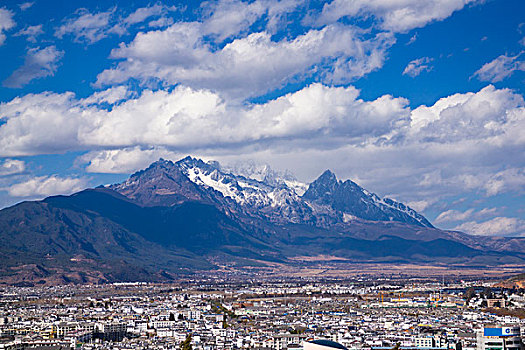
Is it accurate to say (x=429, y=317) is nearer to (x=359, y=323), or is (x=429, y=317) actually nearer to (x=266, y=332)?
(x=359, y=323)

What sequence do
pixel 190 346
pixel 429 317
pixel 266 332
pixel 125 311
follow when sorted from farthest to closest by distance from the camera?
pixel 125 311
pixel 429 317
pixel 266 332
pixel 190 346

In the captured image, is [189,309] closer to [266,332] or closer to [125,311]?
[125,311]

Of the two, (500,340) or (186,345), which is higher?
(500,340)

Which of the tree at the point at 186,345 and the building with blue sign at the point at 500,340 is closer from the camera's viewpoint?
the building with blue sign at the point at 500,340

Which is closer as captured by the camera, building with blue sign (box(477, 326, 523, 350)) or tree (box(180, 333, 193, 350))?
building with blue sign (box(477, 326, 523, 350))

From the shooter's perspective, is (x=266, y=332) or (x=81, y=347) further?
(x=266, y=332)

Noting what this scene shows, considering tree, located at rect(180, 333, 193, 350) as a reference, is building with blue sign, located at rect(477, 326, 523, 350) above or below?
above

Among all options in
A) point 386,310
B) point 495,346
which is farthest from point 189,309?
point 495,346

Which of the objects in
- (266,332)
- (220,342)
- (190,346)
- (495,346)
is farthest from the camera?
(266,332)

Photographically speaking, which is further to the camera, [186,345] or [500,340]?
[186,345]

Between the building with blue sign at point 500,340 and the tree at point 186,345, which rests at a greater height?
the building with blue sign at point 500,340
